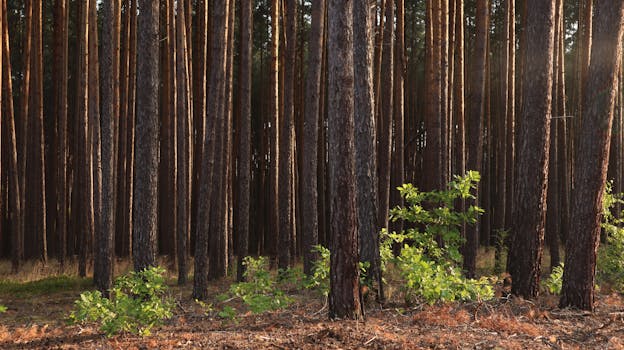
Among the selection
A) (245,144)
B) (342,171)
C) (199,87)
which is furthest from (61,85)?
(342,171)

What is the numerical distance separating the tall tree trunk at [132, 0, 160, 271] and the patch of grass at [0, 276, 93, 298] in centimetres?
480

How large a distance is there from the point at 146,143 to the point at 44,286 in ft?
19.5

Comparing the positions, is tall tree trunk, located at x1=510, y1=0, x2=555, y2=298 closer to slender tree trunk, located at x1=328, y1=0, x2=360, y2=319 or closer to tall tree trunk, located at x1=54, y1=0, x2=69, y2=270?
slender tree trunk, located at x1=328, y1=0, x2=360, y2=319

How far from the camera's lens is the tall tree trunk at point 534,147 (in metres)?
8.66

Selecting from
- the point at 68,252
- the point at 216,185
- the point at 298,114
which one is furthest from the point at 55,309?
the point at 298,114

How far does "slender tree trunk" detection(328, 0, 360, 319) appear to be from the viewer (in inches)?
272

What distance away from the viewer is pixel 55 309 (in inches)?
431

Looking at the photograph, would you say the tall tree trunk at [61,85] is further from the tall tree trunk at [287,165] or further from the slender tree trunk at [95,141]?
the tall tree trunk at [287,165]

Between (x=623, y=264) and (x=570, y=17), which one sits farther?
(x=570, y=17)

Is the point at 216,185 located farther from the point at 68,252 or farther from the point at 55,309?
the point at 68,252

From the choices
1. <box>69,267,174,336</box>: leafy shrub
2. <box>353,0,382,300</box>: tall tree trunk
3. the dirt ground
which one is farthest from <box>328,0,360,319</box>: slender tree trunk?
<box>69,267,174,336</box>: leafy shrub

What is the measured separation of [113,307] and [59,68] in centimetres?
1263

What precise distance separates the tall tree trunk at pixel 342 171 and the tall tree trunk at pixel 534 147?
309cm

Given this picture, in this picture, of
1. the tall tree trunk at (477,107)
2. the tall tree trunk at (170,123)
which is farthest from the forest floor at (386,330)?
the tall tree trunk at (170,123)
